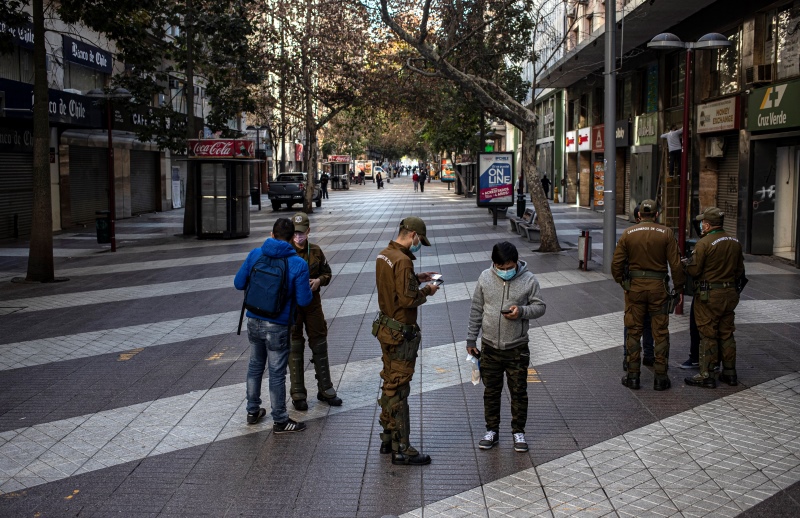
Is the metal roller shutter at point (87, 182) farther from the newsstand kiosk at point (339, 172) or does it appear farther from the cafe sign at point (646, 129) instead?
the newsstand kiosk at point (339, 172)

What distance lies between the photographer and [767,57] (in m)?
19.1

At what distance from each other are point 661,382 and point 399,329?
3307 millimetres

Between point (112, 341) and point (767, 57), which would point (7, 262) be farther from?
point (767, 57)

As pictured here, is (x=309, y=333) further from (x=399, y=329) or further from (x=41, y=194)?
(x=41, y=194)

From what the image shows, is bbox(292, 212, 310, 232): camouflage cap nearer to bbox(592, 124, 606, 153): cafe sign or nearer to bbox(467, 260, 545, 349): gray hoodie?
bbox(467, 260, 545, 349): gray hoodie

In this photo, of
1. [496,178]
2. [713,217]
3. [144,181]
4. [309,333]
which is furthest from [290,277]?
[144,181]

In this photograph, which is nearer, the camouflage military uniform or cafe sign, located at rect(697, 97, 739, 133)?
the camouflage military uniform

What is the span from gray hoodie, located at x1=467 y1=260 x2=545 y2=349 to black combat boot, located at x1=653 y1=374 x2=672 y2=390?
2.42 meters

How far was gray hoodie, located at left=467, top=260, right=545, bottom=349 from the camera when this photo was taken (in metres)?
6.28

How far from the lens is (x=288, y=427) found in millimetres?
6930

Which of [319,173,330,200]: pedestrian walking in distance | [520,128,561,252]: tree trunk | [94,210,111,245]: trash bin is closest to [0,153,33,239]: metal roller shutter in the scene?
[94,210,111,245]: trash bin

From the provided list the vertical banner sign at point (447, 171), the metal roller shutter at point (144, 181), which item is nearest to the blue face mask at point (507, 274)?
the metal roller shutter at point (144, 181)

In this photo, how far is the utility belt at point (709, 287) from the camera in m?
8.21

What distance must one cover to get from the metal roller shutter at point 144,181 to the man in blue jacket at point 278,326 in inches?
1197
